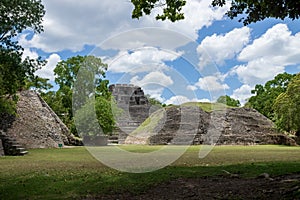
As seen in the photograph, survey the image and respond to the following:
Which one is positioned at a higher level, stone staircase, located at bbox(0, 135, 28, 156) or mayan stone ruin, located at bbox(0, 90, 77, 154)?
mayan stone ruin, located at bbox(0, 90, 77, 154)

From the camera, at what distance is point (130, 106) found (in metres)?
57.9

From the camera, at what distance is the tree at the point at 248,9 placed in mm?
9117

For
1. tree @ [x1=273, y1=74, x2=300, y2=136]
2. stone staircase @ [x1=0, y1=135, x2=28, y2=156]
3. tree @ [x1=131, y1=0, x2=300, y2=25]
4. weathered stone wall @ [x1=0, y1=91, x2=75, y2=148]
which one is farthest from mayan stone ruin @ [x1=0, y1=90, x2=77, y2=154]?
tree @ [x1=273, y1=74, x2=300, y2=136]

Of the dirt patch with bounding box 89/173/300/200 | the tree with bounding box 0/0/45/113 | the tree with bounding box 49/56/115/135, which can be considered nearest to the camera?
the dirt patch with bounding box 89/173/300/200

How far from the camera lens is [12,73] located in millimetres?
13383

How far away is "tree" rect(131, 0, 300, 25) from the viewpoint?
29.9 feet

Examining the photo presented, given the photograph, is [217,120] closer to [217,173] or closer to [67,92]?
[67,92]

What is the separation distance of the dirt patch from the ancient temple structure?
38.7 metres

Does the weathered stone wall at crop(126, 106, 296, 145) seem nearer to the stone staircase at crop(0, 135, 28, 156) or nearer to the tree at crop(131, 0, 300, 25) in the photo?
the stone staircase at crop(0, 135, 28, 156)

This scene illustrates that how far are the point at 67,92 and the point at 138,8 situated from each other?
36658 millimetres

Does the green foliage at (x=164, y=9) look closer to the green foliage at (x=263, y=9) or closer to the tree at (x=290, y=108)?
the green foliage at (x=263, y=9)

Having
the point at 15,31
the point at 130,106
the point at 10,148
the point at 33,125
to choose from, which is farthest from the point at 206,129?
the point at 15,31

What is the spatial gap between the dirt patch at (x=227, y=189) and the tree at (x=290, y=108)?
2769 cm

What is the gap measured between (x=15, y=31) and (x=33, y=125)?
1592 cm
